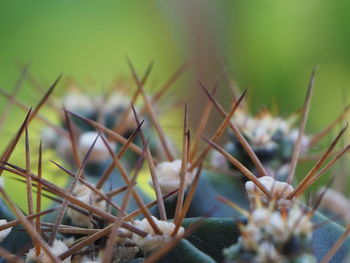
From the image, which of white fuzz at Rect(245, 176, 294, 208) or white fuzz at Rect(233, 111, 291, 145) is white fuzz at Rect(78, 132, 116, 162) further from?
white fuzz at Rect(245, 176, 294, 208)

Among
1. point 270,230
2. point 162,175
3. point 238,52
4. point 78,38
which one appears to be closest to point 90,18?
point 78,38

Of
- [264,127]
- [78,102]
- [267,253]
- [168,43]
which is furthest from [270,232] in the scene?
[168,43]

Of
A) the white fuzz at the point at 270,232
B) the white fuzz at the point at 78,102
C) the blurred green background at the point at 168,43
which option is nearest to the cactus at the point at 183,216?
the white fuzz at the point at 270,232

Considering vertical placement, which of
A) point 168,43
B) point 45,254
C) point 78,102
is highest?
point 168,43

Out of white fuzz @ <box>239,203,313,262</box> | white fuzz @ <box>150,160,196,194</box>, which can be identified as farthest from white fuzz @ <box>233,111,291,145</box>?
white fuzz @ <box>239,203,313,262</box>

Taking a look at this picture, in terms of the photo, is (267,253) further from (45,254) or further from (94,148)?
(94,148)

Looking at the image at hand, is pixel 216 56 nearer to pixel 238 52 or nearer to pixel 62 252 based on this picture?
pixel 238 52
